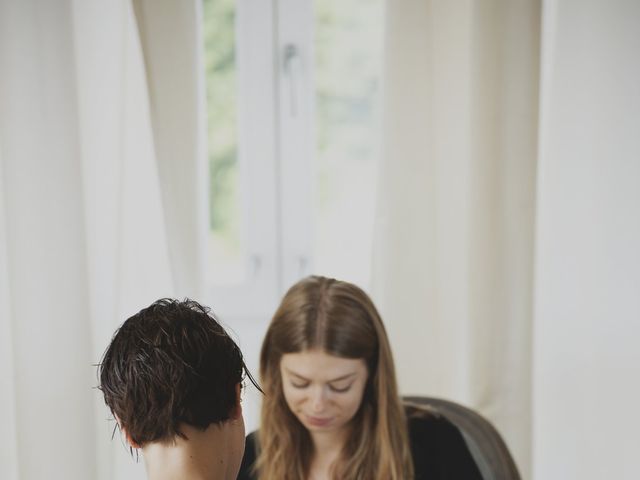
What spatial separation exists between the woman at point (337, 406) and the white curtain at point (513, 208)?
0.57m

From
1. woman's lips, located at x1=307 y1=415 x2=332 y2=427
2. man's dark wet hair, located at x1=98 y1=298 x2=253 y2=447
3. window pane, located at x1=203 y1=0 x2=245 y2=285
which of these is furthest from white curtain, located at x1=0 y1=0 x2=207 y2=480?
man's dark wet hair, located at x1=98 y1=298 x2=253 y2=447

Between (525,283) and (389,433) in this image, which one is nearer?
(389,433)

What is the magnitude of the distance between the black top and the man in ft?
2.73

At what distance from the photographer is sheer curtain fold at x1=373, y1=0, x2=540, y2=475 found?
216 cm

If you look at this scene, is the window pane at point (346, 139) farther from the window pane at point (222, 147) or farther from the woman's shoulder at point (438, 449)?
the woman's shoulder at point (438, 449)

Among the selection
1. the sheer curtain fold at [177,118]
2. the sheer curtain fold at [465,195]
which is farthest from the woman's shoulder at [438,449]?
the sheer curtain fold at [177,118]

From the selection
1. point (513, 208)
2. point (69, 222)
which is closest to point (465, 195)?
point (513, 208)

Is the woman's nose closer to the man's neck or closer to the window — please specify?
the man's neck

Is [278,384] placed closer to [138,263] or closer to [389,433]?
[389,433]

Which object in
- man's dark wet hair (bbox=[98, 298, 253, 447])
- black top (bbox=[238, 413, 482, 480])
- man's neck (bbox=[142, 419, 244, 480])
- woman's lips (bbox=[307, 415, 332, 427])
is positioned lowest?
black top (bbox=[238, 413, 482, 480])

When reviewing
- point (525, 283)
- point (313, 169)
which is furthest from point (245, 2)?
point (525, 283)

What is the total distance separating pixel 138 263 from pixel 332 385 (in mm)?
721

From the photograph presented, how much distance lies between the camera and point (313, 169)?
7.98 feet

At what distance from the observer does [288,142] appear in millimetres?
2420
